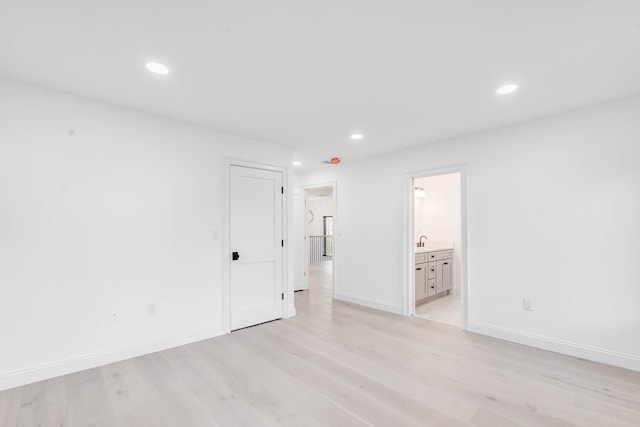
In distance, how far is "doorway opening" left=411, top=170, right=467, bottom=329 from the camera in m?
4.52

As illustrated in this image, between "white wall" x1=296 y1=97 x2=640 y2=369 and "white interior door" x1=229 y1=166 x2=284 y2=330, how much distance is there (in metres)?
2.18

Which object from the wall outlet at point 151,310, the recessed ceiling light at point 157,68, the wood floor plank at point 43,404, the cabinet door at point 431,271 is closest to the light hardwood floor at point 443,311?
the cabinet door at point 431,271

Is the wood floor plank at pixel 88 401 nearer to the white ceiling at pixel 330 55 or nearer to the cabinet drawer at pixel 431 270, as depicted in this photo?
the white ceiling at pixel 330 55

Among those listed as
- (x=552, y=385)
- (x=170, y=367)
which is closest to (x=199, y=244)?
(x=170, y=367)

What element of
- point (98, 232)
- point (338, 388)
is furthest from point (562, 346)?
point (98, 232)

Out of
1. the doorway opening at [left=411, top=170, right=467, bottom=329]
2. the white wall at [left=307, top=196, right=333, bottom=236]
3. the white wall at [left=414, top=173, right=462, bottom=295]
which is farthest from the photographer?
the white wall at [left=307, top=196, right=333, bottom=236]

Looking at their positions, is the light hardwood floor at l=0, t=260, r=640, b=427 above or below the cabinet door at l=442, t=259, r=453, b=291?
below

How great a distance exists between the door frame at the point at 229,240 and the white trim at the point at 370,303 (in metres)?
1.21

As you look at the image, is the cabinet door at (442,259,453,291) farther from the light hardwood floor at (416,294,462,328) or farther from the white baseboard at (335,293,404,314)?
the white baseboard at (335,293,404,314)

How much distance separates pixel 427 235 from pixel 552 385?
3.80m

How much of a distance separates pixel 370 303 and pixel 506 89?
3.47 meters

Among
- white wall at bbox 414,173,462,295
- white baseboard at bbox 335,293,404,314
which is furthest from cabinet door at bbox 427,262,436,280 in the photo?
white baseboard at bbox 335,293,404,314

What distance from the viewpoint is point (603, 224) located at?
2781 mm

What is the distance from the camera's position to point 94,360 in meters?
2.65
